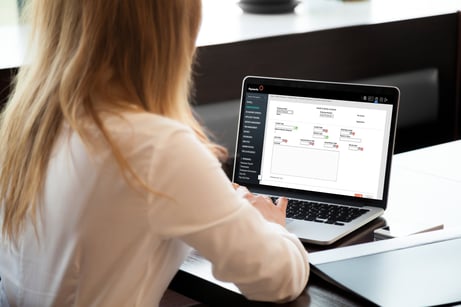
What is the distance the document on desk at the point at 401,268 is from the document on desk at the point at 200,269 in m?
0.15

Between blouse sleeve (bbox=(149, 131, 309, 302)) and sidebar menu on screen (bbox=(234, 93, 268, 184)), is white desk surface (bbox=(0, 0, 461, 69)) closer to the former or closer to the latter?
sidebar menu on screen (bbox=(234, 93, 268, 184))

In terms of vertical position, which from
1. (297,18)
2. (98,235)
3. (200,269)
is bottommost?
(200,269)

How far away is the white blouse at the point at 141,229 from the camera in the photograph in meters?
1.24

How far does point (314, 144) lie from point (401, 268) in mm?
421

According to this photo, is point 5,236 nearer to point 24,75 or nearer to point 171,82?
point 24,75

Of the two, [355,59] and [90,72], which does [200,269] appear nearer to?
[90,72]

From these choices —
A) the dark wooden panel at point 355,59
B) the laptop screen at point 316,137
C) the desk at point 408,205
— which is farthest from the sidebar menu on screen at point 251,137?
the dark wooden panel at point 355,59

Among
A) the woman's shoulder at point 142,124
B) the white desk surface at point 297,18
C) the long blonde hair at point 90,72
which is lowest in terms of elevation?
the woman's shoulder at point 142,124

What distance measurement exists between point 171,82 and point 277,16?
84.6 inches

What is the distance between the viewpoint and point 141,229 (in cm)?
129

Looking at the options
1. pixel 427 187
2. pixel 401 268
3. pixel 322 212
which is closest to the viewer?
pixel 401 268

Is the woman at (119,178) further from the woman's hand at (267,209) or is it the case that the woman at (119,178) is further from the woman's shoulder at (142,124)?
the woman's hand at (267,209)

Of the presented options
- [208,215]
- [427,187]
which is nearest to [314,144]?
[427,187]

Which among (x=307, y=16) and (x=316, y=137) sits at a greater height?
(x=307, y=16)
